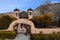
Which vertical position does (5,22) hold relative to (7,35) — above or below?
above

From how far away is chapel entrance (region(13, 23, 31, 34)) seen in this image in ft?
128

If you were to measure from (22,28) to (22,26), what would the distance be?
1.21 metres

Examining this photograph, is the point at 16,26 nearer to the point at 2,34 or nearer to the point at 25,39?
the point at 2,34

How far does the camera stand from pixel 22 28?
40.2 m

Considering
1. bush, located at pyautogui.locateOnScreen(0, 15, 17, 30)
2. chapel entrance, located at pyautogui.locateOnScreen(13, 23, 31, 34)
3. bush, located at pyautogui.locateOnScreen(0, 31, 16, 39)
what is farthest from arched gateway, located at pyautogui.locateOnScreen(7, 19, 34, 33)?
bush, located at pyautogui.locateOnScreen(0, 31, 16, 39)

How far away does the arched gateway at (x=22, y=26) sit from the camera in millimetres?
37791

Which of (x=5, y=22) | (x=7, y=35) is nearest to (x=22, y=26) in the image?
(x=5, y=22)

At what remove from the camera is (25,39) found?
3170 centimetres

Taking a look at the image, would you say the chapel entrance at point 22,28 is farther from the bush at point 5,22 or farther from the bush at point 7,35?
the bush at point 7,35

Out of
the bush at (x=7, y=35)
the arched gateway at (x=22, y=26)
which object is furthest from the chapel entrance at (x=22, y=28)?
the bush at (x=7, y=35)

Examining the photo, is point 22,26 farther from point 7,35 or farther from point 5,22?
point 7,35

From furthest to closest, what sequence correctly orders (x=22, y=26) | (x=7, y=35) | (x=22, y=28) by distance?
(x=22, y=26), (x=22, y=28), (x=7, y=35)

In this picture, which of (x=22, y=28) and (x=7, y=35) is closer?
(x=7, y=35)

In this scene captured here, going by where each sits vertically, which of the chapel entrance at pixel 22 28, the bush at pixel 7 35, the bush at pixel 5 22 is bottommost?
the bush at pixel 7 35
